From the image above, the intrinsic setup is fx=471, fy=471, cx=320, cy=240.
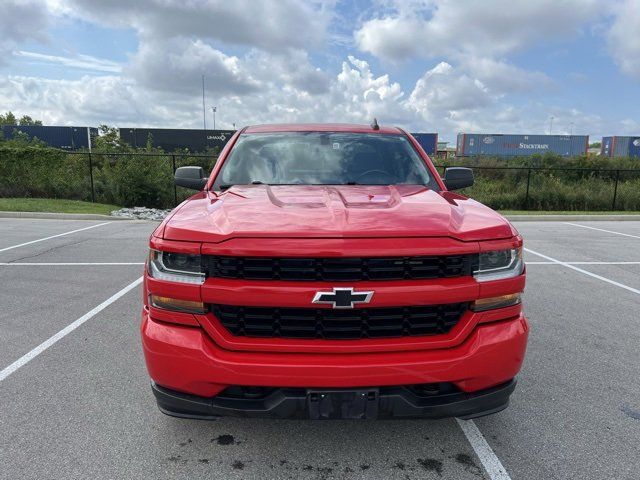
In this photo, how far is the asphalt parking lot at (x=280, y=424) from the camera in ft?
8.09

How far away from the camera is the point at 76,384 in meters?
3.33

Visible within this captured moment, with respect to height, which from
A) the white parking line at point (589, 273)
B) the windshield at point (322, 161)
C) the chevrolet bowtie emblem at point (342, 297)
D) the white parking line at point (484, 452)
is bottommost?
the white parking line at point (589, 273)

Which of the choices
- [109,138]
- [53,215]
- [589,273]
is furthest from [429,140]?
[589,273]

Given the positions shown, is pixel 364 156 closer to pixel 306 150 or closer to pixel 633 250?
pixel 306 150

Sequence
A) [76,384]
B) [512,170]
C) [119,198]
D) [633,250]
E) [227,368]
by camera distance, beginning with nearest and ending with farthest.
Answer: [227,368], [76,384], [633,250], [119,198], [512,170]

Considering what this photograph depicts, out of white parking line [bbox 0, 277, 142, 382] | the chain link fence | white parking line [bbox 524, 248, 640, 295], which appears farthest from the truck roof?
the chain link fence

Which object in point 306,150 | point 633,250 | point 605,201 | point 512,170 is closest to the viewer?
point 306,150

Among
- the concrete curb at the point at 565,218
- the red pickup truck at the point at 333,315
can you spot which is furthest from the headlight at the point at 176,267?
the concrete curb at the point at 565,218

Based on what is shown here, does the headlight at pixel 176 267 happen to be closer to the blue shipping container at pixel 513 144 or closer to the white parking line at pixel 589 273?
the white parking line at pixel 589 273

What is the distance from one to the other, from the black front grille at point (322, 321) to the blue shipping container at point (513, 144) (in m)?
57.5

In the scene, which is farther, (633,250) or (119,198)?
(119,198)

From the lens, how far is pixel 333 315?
2.19m

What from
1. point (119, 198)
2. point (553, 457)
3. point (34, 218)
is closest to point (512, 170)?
point (119, 198)

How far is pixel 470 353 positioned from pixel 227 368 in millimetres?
1126
